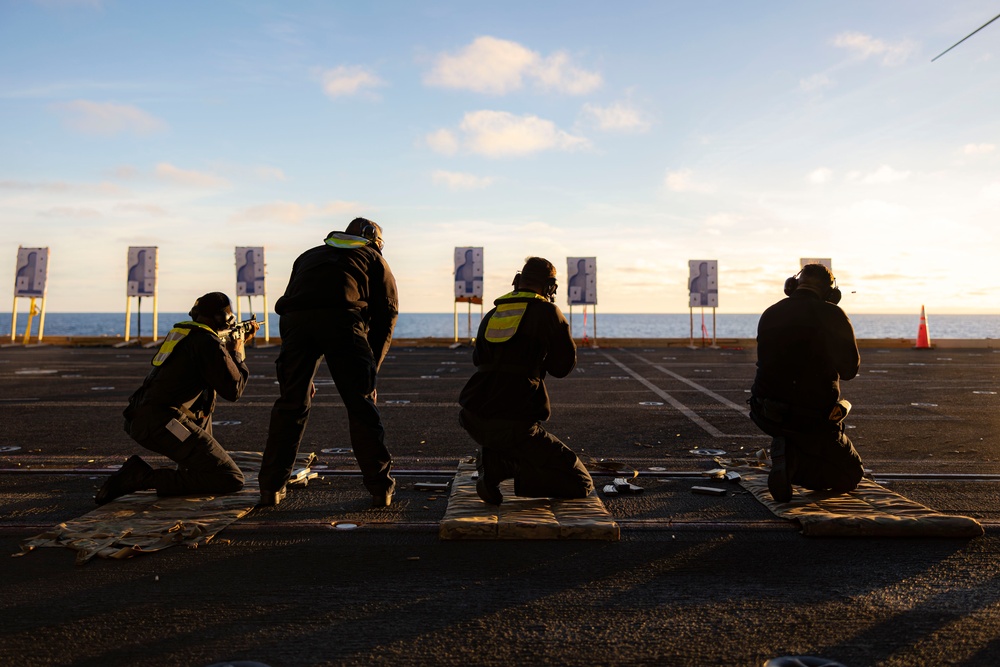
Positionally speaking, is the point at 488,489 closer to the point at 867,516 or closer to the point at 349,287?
the point at 349,287

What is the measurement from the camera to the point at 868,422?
8.32 m

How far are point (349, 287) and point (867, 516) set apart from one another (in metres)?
3.32

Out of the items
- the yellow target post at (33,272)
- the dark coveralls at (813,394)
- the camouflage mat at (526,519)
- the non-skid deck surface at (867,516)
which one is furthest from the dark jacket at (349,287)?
the yellow target post at (33,272)

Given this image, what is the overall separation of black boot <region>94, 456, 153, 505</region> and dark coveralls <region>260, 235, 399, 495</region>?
0.79 metres

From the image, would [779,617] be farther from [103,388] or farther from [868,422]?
[103,388]

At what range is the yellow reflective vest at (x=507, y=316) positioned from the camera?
448 cm

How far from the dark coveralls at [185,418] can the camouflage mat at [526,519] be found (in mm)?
1614

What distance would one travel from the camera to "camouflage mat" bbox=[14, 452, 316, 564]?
3.56 meters

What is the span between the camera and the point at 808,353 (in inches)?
183

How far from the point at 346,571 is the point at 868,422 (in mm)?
7107

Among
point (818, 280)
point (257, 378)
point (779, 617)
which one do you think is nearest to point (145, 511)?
point (779, 617)

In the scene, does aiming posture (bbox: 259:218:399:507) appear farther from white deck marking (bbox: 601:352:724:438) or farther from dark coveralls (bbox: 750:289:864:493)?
white deck marking (bbox: 601:352:724:438)

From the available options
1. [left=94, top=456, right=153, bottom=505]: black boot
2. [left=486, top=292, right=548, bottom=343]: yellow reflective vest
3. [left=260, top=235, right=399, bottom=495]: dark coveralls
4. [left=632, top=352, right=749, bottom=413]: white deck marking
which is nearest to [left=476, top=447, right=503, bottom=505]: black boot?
[left=260, top=235, right=399, bottom=495]: dark coveralls

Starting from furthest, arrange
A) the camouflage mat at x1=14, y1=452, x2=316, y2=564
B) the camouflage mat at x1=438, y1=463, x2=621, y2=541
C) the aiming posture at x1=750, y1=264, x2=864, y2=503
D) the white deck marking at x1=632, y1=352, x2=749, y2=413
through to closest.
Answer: the white deck marking at x1=632, y1=352, x2=749, y2=413
the aiming posture at x1=750, y1=264, x2=864, y2=503
the camouflage mat at x1=438, y1=463, x2=621, y2=541
the camouflage mat at x1=14, y1=452, x2=316, y2=564
